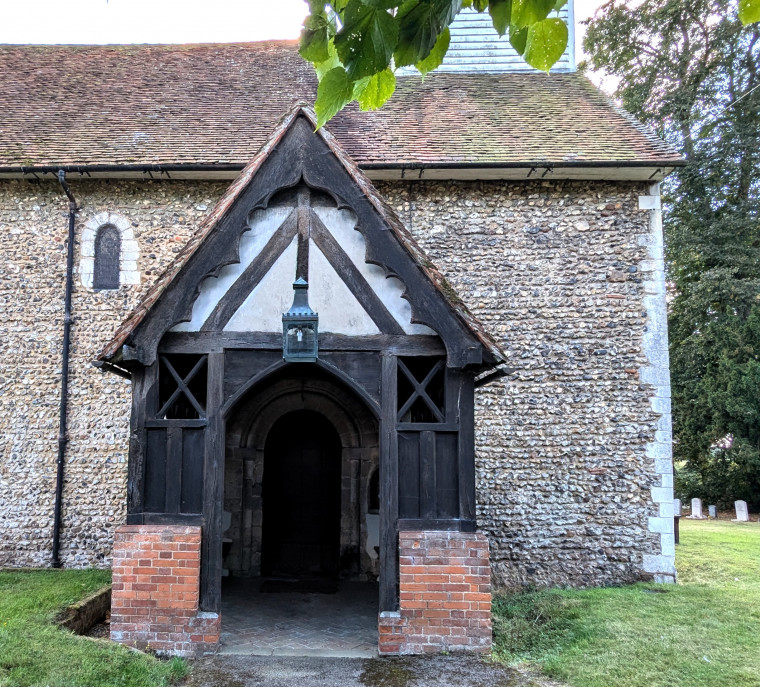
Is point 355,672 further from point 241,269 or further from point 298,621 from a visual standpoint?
point 241,269

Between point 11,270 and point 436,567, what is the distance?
8356 mm

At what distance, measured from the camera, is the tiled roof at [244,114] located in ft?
31.8

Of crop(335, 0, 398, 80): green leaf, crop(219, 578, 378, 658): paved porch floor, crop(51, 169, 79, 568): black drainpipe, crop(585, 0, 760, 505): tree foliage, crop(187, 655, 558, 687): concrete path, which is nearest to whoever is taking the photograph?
crop(335, 0, 398, 80): green leaf

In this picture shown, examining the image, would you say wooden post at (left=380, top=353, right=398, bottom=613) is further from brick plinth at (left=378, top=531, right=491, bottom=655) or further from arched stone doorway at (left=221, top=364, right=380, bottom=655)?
arched stone doorway at (left=221, top=364, right=380, bottom=655)

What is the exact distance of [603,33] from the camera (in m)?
21.1

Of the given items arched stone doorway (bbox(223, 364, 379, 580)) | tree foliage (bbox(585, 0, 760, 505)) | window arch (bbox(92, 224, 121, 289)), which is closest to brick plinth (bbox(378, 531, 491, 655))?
arched stone doorway (bbox(223, 364, 379, 580))

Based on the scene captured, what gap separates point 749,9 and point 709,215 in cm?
2024

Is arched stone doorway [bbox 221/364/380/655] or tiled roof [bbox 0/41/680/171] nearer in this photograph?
arched stone doorway [bbox 221/364/380/655]

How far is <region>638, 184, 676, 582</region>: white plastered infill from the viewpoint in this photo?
9000mm

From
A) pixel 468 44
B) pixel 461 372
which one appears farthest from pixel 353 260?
pixel 468 44

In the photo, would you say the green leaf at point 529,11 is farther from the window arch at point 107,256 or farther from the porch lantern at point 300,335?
the window arch at point 107,256

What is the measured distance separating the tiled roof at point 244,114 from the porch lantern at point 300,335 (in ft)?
15.3

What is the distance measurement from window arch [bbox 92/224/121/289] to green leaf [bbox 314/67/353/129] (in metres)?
8.90

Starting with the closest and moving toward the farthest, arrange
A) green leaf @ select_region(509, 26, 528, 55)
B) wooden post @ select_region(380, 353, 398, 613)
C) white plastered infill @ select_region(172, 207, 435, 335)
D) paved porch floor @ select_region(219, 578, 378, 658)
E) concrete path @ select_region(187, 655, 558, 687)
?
green leaf @ select_region(509, 26, 528, 55), concrete path @ select_region(187, 655, 558, 687), wooden post @ select_region(380, 353, 398, 613), paved porch floor @ select_region(219, 578, 378, 658), white plastered infill @ select_region(172, 207, 435, 335)
